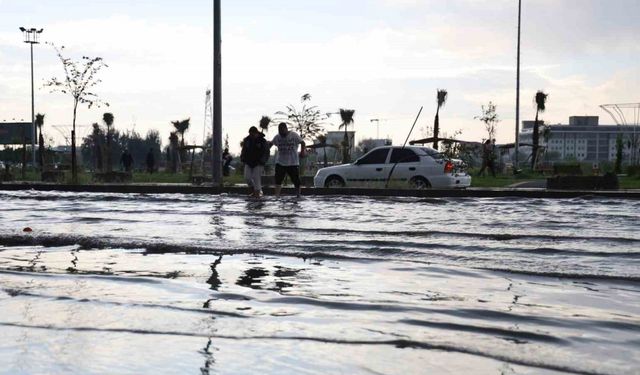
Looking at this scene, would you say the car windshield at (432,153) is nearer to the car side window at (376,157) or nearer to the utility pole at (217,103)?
the car side window at (376,157)

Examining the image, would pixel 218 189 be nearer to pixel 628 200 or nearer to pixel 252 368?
pixel 628 200

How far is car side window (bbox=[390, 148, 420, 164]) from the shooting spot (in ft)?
71.5

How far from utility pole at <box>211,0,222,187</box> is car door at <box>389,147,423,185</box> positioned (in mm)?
4564

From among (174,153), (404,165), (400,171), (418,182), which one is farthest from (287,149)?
(174,153)

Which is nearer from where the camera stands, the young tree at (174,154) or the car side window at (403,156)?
the car side window at (403,156)

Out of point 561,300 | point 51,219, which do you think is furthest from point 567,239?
point 51,219

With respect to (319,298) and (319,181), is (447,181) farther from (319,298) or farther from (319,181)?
(319,298)

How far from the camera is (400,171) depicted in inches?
856

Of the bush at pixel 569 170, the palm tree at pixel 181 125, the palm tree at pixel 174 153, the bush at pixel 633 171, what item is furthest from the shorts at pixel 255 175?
the palm tree at pixel 181 125

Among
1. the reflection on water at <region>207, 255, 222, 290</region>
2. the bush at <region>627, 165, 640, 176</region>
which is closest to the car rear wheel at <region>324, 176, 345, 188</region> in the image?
the reflection on water at <region>207, 255, 222, 290</region>

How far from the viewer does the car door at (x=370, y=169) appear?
22234 mm

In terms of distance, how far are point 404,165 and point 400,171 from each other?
202 millimetres

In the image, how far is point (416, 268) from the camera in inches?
266

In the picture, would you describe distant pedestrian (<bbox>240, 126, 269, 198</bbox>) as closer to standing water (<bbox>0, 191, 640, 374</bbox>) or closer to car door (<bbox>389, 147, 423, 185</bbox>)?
car door (<bbox>389, 147, 423, 185</bbox>)
